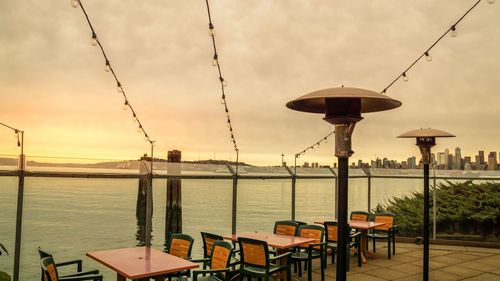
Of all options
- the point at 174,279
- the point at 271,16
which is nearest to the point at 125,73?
the point at 271,16

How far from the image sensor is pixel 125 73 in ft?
76.3

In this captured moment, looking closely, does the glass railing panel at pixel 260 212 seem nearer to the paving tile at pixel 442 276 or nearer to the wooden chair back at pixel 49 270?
the paving tile at pixel 442 276

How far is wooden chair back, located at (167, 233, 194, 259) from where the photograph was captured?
6.74 m

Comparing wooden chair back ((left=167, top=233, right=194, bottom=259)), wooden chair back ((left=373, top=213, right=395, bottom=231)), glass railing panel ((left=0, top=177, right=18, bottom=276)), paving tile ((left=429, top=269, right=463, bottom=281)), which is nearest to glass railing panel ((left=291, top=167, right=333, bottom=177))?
wooden chair back ((left=373, top=213, right=395, bottom=231))

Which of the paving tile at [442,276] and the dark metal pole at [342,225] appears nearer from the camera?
the dark metal pole at [342,225]

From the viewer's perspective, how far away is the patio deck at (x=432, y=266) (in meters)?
8.37

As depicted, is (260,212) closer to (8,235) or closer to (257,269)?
(8,235)

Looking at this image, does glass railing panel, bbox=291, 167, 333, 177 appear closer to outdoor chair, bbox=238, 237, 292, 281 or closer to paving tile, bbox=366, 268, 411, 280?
paving tile, bbox=366, 268, 411, 280

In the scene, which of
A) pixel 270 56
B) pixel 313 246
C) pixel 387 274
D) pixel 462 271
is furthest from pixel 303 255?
pixel 270 56

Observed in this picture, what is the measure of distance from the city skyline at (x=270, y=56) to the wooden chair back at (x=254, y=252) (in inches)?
140

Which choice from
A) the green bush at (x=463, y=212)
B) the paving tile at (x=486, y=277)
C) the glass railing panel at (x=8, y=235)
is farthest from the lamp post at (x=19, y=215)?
the glass railing panel at (x=8, y=235)

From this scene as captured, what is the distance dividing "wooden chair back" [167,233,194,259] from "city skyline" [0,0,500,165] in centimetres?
247

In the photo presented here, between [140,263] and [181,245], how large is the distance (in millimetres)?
1468

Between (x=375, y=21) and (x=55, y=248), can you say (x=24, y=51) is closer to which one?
(x=375, y=21)
